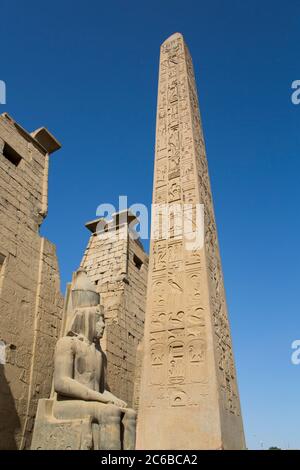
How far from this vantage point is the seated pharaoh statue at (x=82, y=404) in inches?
131

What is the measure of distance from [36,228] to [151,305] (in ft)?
10.5

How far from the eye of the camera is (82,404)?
Result: 11.6ft

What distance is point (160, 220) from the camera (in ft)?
16.3

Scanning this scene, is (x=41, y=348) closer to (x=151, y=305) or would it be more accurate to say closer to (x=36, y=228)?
(x=36, y=228)

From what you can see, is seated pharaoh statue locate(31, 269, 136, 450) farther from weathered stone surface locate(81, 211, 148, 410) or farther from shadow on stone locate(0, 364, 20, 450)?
weathered stone surface locate(81, 211, 148, 410)

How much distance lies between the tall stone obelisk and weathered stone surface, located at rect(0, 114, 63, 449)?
223 cm

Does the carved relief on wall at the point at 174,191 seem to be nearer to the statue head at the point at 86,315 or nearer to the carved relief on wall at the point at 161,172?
the carved relief on wall at the point at 161,172

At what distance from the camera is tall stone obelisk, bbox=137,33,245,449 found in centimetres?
368

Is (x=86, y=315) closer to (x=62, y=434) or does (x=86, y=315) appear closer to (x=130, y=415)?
(x=130, y=415)

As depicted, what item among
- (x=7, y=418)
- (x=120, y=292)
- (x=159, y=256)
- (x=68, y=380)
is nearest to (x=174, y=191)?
(x=159, y=256)

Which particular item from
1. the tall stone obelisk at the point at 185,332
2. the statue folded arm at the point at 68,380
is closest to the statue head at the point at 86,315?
the statue folded arm at the point at 68,380

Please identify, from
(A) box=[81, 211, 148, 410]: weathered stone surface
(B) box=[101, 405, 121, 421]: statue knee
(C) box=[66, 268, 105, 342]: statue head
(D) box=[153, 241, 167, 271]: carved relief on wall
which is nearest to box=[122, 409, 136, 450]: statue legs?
(B) box=[101, 405, 121, 421]: statue knee
